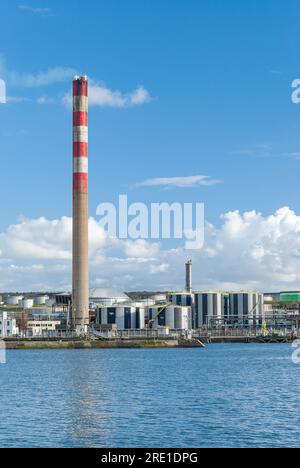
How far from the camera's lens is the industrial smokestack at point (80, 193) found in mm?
120750

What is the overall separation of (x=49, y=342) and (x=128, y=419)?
85785mm

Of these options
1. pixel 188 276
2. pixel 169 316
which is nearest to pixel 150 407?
pixel 169 316

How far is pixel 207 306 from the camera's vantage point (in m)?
166

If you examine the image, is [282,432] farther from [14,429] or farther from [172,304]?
[172,304]

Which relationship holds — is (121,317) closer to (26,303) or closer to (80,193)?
(80,193)

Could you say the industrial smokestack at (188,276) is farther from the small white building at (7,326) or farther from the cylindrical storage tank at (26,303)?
the small white building at (7,326)

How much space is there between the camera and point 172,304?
544 ft

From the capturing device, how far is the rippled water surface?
3428 cm

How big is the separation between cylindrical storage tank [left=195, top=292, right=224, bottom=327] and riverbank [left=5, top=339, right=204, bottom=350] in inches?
1503

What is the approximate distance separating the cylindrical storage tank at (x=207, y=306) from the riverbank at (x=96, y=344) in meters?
38.2

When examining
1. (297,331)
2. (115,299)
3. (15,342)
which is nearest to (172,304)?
(115,299)

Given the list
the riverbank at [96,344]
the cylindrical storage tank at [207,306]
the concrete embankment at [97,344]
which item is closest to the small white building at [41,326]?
the riverbank at [96,344]

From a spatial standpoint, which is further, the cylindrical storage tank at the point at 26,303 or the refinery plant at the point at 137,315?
the cylindrical storage tank at the point at 26,303

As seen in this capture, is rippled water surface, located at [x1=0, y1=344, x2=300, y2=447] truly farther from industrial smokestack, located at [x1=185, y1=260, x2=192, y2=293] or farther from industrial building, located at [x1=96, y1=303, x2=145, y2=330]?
industrial smokestack, located at [x1=185, y1=260, x2=192, y2=293]
